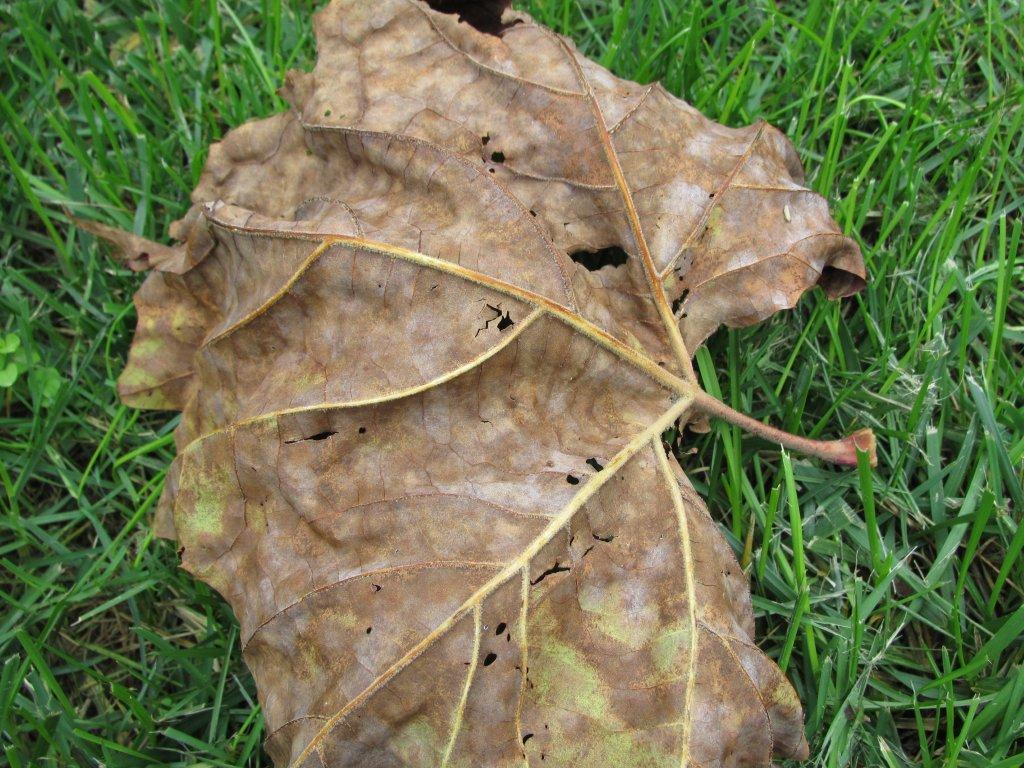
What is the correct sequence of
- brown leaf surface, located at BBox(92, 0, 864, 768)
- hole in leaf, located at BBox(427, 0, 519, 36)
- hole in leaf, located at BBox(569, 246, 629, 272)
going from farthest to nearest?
hole in leaf, located at BBox(427, 0, 519, 36) < hole in leaf, located at BBox(569, 246, 629, 272) < brown leaf surface, located at BBox(92, 0, 864, 768)

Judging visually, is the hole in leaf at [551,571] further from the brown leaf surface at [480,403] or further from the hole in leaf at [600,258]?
the hole in leaf at [600,258]

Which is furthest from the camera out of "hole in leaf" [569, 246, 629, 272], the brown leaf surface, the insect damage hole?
"hole in leaf" [569, 246, 629, 272]

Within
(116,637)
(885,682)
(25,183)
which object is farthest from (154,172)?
(885,682)

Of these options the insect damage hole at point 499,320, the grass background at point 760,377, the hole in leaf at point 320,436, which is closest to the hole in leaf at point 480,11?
the grass background at point 760,377

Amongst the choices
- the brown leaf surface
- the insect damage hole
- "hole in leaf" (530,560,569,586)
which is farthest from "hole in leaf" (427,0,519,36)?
"hole in leaf" (530,560,569,586)

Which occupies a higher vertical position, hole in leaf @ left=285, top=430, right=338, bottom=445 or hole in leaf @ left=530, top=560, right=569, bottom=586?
hole in leaf @ left=285, top=430, right=338, bottom=445

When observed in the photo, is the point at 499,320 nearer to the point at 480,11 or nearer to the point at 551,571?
the point at 551,571

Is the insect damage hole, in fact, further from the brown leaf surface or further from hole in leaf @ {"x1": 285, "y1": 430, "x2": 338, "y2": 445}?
hole in leaf @ {"x1": 285, "y1": 430, "x2": 338, "y2": 445}
